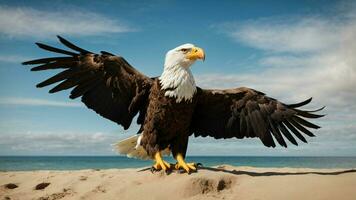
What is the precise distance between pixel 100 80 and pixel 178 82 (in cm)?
121

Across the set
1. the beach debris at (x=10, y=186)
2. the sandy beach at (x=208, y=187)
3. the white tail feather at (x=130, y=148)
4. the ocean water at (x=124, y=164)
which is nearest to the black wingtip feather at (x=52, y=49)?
the white tail feather at (x=130, y=148)

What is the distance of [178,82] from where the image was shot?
236 inches

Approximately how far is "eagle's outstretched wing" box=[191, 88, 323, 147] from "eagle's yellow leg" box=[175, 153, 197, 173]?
0.85 meters

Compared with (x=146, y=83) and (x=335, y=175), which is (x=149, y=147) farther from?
(x=335, y=175)

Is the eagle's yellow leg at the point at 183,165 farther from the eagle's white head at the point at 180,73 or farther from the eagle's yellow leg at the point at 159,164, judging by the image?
the eagle's white head at the point at 180,73

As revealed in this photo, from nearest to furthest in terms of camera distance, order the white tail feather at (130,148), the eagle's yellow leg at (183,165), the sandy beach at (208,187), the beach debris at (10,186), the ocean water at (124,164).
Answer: the sandy beach at (208,187) → the eagle's yellow leg at (183,165) → the white tail feather at (130,148) → the beach debris at (10,186) → the ocean water at (124,164)

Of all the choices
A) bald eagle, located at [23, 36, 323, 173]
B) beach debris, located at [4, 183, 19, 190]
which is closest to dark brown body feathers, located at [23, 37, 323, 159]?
bald eagle, located at [23, 36, 323, 173]

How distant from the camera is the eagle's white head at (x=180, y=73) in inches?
235

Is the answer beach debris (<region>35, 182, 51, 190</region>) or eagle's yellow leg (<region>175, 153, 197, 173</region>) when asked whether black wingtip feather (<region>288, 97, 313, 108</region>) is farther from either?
beach debris (<region>35, 182, 51, 190</region>)

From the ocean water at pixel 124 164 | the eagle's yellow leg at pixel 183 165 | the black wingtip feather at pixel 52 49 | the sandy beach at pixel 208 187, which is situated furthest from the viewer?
the ocean water at pixel 124 164

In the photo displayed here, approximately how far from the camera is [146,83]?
634 centimetres

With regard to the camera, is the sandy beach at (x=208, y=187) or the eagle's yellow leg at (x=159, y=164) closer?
the sandy beach at (x=208, y=187)

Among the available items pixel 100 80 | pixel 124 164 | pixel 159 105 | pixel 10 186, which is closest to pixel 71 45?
pixel 100 80

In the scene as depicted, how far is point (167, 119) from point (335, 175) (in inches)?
89.1
